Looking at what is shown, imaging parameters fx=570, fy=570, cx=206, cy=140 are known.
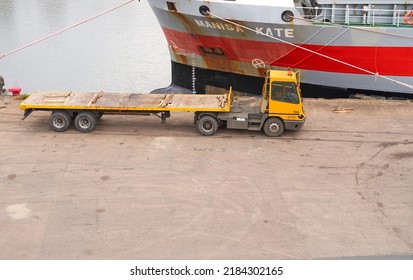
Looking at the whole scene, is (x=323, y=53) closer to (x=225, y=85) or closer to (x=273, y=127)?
(x=225, y=85)

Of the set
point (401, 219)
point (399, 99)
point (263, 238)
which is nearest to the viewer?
point (263, 238)

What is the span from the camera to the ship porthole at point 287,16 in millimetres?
20266

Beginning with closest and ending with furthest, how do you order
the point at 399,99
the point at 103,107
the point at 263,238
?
the point at 263,238, the point at 103,107, the point at 399,99

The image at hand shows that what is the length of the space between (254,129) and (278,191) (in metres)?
3.84

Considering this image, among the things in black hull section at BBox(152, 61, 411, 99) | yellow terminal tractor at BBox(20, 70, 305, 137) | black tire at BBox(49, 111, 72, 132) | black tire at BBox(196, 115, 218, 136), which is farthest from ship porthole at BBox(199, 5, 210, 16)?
black tire at BBox(49, 111, 72, 132)

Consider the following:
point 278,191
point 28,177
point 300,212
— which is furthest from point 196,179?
point 28,177

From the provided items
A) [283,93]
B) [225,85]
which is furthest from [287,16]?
[283,93]

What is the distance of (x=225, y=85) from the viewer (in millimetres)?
23359

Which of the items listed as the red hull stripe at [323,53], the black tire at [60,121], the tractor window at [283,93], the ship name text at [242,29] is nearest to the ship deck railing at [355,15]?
the ship name text at [242,29]

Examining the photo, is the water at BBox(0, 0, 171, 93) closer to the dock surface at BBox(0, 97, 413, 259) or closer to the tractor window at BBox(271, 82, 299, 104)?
the dock surface at BBox(0, 97, 413, 259)

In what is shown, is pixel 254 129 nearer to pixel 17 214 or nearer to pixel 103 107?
pixel 103 107

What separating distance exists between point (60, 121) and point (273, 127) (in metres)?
6.03

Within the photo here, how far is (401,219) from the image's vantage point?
1139 cm

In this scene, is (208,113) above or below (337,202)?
above
